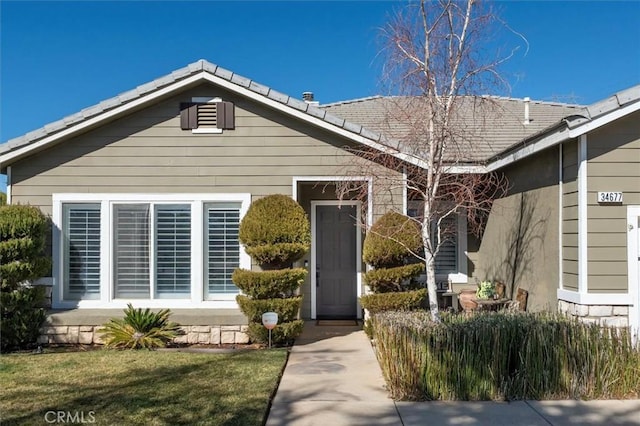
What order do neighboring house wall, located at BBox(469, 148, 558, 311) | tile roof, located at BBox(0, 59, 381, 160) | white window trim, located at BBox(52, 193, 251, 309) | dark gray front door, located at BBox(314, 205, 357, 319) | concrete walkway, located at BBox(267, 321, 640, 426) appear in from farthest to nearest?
dark gray front door, located at BBox(314, 205, 357, 319), white window trim, located at BBox(52, 193, 251, 309), tile roof, located at BBox(0, 59, 381, 160), neighboring house wall, located at BBox(469, 148, 558, 311), concrete walkway, located at BBox(267, 321, 640, 426)

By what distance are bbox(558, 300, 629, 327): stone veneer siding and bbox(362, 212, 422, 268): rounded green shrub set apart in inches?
91.3

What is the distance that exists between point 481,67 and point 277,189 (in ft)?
11.8

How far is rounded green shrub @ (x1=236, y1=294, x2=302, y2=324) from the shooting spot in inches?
286

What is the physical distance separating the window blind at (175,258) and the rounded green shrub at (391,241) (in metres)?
2.92

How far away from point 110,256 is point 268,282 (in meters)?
2.78

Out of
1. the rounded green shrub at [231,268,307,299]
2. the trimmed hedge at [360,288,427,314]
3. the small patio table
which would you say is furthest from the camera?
the small patio table

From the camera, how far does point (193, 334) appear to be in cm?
791

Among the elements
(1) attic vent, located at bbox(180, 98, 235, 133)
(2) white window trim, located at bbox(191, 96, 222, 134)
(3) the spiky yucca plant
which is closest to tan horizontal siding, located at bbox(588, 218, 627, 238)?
(1) attic vent, located at bbox(180, 98, 235, 133)

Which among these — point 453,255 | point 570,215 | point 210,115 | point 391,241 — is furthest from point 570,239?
point 210,115

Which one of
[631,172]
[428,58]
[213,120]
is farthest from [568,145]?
[213,120]

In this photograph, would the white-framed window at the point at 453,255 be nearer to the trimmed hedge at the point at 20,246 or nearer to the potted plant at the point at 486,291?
the potted plant at the point at 486,291

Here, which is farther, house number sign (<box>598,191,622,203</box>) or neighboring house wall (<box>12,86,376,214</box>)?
neighboring house wall (<box>12,86,376,214</box>)

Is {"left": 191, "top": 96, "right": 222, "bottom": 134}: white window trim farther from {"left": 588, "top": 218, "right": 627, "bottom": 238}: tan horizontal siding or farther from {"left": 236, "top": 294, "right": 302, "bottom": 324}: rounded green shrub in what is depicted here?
{"left": 588, "top": 218, "right": 627, "bottom": 238}: tan horizontal siding

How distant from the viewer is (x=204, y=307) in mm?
8055
